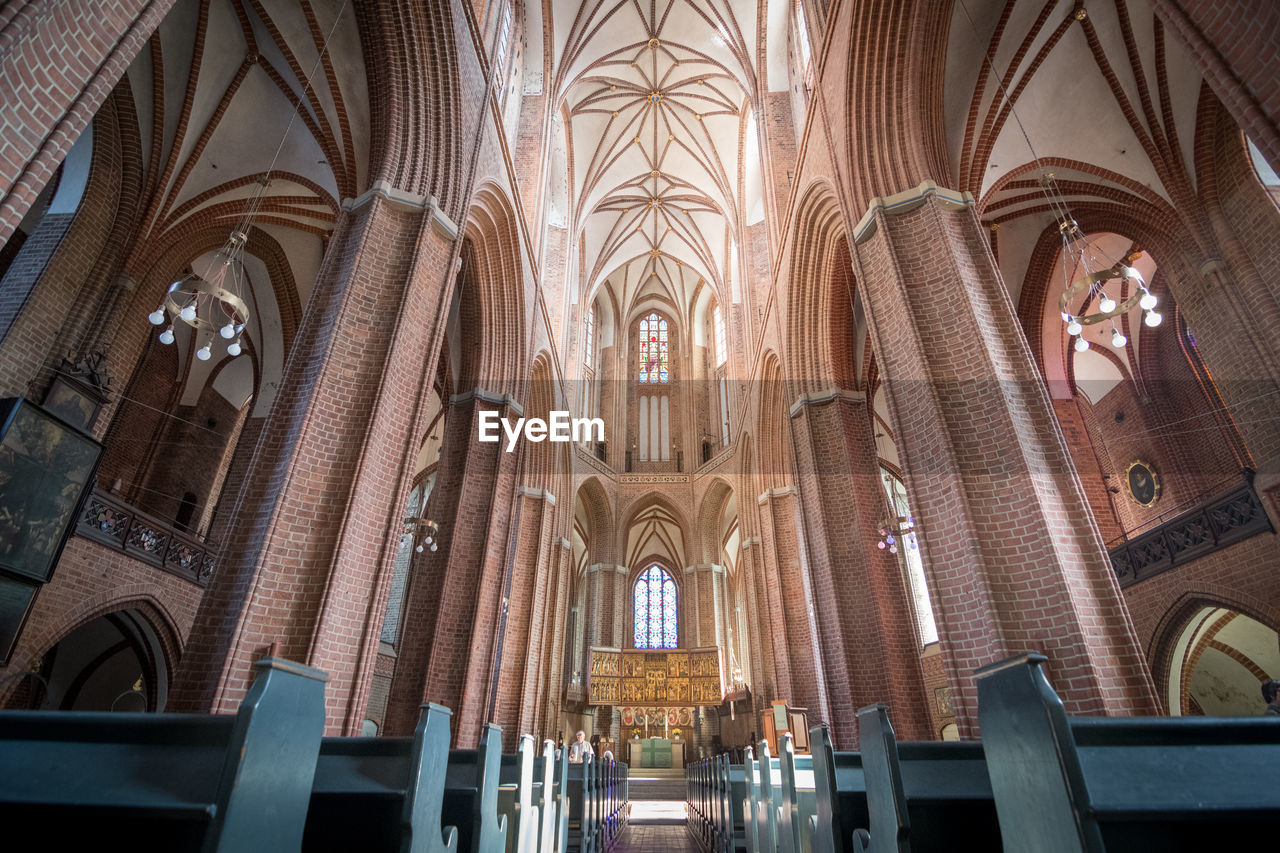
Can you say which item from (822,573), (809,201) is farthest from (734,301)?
(822,573)

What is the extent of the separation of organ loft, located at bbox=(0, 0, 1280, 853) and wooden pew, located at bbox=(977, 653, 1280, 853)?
12 mm

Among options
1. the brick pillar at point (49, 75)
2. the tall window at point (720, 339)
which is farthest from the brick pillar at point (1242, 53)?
the tall window at point (720, 339)

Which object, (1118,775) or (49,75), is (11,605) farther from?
(1118,775)

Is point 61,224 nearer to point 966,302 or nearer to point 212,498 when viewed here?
point 212,498

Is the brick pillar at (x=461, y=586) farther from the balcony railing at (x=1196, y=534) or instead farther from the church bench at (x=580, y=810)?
the balcony railing at (x=1196, y=534)

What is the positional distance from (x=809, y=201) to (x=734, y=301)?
9.65m

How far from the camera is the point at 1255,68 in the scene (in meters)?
3.59

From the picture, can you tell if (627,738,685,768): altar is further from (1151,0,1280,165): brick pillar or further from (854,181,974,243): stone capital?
(1151,0,1280,165): brick pillar

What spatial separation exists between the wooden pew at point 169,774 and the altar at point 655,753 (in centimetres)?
2677

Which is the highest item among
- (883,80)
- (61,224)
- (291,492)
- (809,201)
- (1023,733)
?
(809,201)

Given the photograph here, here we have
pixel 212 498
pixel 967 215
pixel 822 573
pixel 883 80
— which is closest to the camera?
pixel 967 215

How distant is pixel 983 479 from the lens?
541 cm

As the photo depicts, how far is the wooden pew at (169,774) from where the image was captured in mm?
1084

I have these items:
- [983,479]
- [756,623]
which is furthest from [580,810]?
[756,623]
